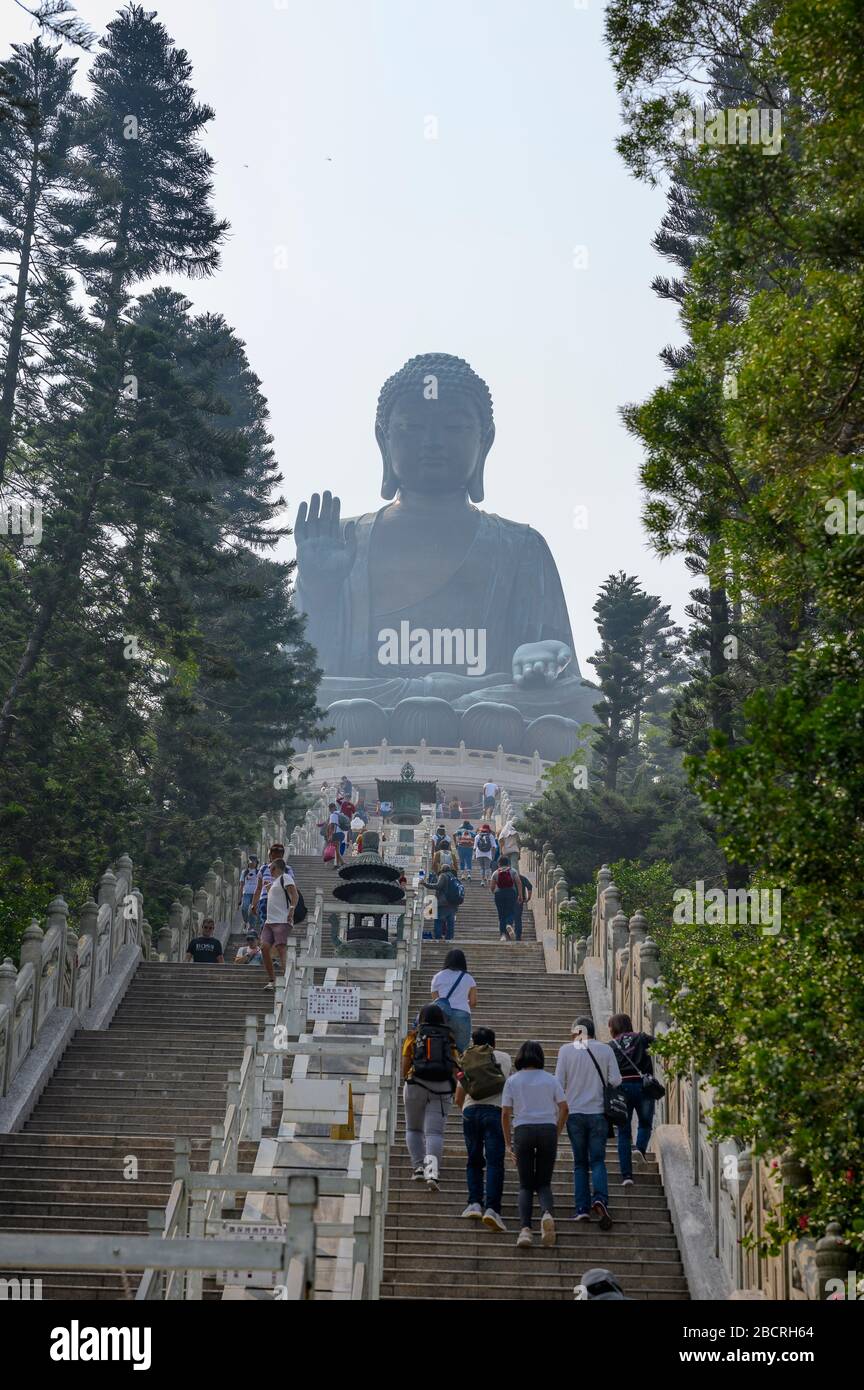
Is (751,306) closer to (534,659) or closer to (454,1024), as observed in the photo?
(454,1024)

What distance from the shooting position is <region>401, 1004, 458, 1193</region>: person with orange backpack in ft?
29.8

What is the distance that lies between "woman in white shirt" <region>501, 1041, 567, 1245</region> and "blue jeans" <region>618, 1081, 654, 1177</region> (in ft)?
2.43

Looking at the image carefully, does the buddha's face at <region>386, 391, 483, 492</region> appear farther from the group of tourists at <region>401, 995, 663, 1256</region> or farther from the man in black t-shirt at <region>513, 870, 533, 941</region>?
the group of tourists at <region>401, 995, 663, 1256</region>

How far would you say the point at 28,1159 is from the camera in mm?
10508

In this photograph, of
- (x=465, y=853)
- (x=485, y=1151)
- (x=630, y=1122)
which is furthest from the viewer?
(x=465, y=853)

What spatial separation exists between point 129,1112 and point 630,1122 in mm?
3697

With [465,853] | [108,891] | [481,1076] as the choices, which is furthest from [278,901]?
[465,853]

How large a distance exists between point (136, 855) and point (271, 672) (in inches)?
310

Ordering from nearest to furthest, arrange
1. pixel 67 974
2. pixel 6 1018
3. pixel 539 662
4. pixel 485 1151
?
pixel 485 1151 < pixel 6 1018 < pixel 67 974 < pixel 539 662

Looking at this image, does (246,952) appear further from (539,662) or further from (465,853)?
(539,662)

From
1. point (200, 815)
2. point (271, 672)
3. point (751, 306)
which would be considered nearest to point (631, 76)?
point (751, 306)

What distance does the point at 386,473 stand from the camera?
1912 inches

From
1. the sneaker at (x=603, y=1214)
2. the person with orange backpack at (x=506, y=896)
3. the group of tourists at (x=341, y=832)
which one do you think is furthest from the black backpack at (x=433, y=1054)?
the group of tourists at (x=341, y=832)
